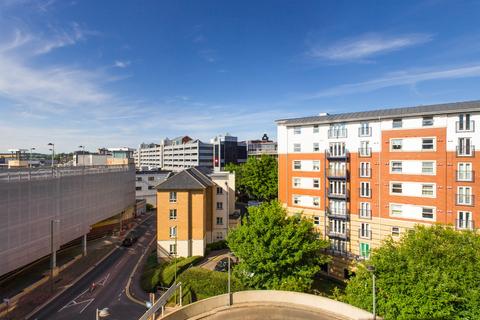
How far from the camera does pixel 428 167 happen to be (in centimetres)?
3036

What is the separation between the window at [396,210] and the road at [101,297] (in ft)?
95.9

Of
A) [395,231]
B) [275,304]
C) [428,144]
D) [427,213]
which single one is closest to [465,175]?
[428,144]

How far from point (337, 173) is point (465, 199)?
1306 centimetres

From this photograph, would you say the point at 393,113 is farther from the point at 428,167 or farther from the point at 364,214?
the point at 364,214

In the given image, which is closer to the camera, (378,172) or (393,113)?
(393,113)

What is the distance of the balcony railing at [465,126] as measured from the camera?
91.7 feet

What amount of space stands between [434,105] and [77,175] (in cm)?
4673

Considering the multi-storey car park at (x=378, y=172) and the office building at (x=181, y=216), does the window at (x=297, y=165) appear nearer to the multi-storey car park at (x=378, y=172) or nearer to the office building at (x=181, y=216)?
the multi-storey car park at (x=378, y=172)

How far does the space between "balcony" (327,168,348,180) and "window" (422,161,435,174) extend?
821 cm

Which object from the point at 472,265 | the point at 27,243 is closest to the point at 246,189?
the point at 27,243

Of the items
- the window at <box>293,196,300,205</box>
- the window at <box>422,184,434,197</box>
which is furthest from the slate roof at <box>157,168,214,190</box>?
the window at <box>422,184,434,197</box>

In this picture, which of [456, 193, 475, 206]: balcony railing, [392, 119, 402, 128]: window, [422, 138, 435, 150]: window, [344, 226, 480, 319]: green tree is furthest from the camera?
[392, 119, 402, 128]: window

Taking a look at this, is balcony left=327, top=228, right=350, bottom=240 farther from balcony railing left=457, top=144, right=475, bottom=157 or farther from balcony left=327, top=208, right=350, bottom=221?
balcony railing left=457, top=144, right=475, bottom=157

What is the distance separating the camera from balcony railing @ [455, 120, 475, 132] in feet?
91.7
